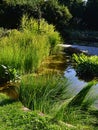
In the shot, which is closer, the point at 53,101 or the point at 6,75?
the point at 53,101

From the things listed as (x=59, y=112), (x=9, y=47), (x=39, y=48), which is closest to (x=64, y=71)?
(x=39, y=48)

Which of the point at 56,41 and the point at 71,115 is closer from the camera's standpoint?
the point at 71,115

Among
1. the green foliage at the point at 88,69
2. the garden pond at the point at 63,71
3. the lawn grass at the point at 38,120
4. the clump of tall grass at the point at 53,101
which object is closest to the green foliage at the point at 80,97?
the clump of tall grass at the point at 53,101

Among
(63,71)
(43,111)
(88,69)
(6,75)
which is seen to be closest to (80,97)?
(43,111)

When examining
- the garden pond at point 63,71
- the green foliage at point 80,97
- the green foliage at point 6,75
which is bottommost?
the garden pond at point 63,71

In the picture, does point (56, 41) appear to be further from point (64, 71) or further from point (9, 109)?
point (9, 109)

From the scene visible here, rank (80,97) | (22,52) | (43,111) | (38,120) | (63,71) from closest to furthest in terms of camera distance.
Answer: (38,120) < (43,111) < (80,97) < (22,52) < (63,71)

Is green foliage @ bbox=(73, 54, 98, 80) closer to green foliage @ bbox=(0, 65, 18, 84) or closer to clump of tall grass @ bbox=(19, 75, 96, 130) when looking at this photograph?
green foliage @ bbox=(0, 65, 18, 84)

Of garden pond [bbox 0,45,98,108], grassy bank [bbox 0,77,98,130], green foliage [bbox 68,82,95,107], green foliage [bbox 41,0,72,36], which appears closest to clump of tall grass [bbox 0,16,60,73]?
garden pond [bbox 0,45,98,108]

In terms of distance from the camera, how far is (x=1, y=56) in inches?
390

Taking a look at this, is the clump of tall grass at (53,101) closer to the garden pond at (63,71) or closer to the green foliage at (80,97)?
the green foliage at (80,97)

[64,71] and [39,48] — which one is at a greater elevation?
[39,48]

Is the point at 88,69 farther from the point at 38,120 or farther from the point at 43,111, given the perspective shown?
the point at 38,120

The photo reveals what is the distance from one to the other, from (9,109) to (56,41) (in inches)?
407
